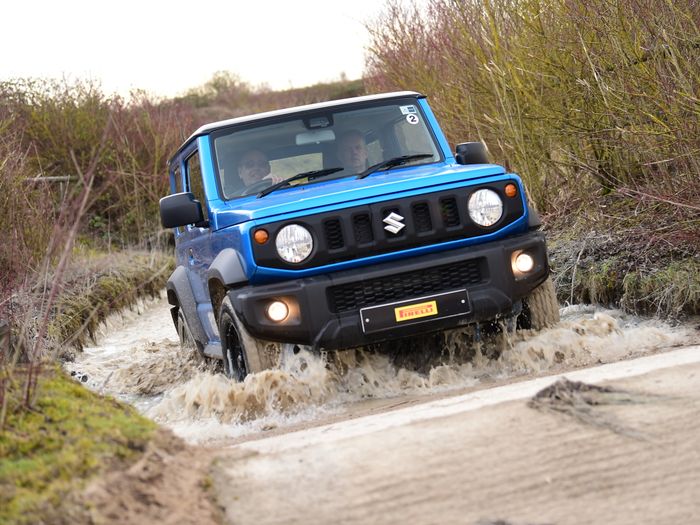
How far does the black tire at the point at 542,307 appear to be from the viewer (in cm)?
608

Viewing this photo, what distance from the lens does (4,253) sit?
32.9ft

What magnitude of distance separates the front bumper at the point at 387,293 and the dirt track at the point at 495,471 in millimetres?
1423

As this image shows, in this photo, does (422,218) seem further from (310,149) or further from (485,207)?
(310,149)

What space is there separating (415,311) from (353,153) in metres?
1.30

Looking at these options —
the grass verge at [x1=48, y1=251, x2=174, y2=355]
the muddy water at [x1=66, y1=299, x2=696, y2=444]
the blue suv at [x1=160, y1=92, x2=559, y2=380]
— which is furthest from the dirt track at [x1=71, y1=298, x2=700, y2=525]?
the grass verge at [x1=48, y1=251, x2=174, y2=355]

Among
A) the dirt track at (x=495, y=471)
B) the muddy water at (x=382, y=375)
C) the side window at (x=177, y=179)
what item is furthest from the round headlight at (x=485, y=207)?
the side window at (x=177, y=179)

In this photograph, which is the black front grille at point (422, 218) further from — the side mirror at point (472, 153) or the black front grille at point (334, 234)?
the side mirror at point (472, 153)

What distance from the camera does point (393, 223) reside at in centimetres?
559

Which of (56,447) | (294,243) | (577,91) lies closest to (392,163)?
(294,243)

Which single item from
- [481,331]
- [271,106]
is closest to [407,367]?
[481,331]

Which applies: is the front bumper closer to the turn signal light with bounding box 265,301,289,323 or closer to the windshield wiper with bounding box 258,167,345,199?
the turn signal light with bounding box 265,301,289,323

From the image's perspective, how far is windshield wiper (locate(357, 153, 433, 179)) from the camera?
20.4ft

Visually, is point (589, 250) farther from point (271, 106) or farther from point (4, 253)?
point (271, 106)

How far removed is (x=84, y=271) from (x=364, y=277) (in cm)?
938
